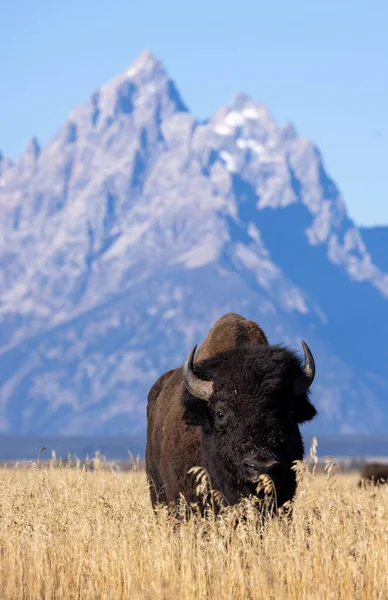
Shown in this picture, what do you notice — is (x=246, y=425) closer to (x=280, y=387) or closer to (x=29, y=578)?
(x=280, y=387)

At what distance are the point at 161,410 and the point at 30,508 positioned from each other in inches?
106

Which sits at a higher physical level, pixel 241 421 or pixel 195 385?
pixel 195 385

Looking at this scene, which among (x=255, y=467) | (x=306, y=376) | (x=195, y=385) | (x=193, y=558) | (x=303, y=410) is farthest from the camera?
(x=303, y=410)

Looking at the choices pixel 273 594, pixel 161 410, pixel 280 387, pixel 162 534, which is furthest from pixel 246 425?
pixel 161 410

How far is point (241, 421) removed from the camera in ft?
35.2

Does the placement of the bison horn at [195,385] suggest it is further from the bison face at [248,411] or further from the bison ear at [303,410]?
A: the bison ear at [303,410]

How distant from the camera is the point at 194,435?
1243 cm

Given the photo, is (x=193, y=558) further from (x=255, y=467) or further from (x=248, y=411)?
(x=248, y=411)

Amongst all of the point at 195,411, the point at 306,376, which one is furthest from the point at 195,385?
the point at 306,376

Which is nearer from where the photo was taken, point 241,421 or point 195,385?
point 241,421

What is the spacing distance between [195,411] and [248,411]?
0.91 meters

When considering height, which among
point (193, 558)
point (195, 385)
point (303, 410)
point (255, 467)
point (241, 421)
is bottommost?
point (193, 558)

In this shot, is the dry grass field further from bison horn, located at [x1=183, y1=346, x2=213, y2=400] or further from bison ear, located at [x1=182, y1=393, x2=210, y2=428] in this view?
bison horn, located at [x1=183, y1=346, x2=213, y2=400]

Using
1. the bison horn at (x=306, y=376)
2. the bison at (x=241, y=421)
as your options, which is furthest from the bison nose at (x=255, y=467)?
the bison horn at (x=306, y=376)
